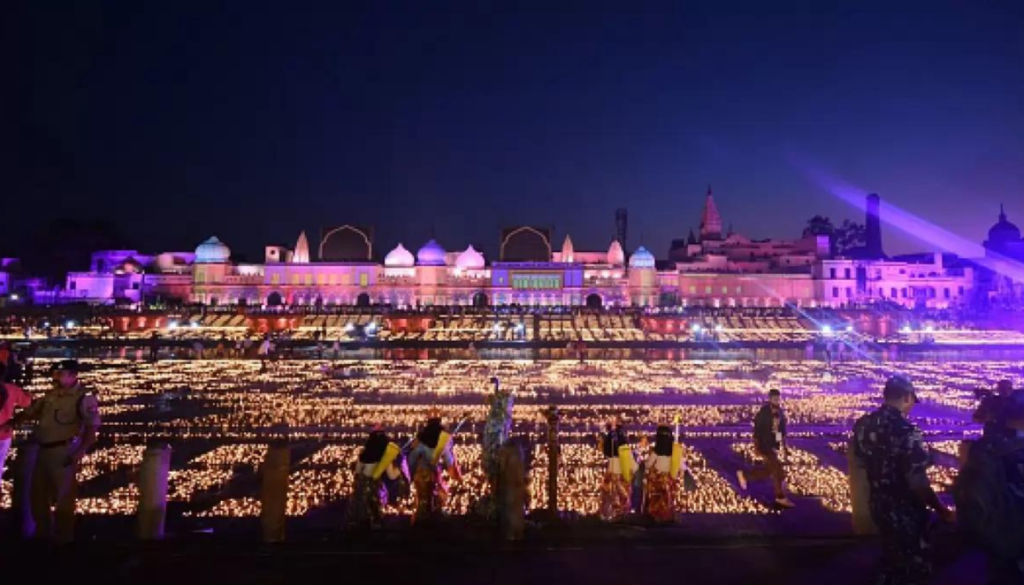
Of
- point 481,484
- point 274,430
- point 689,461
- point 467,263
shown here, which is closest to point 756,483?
point 689,461

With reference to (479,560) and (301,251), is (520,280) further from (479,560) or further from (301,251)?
(479,560)

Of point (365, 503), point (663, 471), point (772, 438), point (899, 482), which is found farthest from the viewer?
point (772, 438)

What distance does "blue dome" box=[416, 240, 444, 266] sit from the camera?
8869cm

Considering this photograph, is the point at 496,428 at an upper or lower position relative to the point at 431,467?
upper

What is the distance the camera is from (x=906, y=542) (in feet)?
18.3

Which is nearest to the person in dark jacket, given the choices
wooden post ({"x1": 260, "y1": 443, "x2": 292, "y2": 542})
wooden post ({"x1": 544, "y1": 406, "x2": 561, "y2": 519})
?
wooden post ({"x1": 544, "y1": 406, "x2": 561, "y2": 519})

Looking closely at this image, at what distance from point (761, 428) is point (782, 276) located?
3369 inches

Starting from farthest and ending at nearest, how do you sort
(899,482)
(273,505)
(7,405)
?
(273,505), (7,405), (899,482)

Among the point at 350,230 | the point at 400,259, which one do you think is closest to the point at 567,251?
the point at 400,259

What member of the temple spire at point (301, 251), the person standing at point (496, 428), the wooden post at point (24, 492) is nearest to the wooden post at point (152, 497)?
the wooden post at point (24, 492)

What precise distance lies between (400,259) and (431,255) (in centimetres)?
488

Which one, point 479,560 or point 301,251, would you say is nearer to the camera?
point 479,560

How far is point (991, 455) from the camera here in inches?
215

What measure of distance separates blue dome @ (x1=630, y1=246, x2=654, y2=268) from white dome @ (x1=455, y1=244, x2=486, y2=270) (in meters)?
20.0
